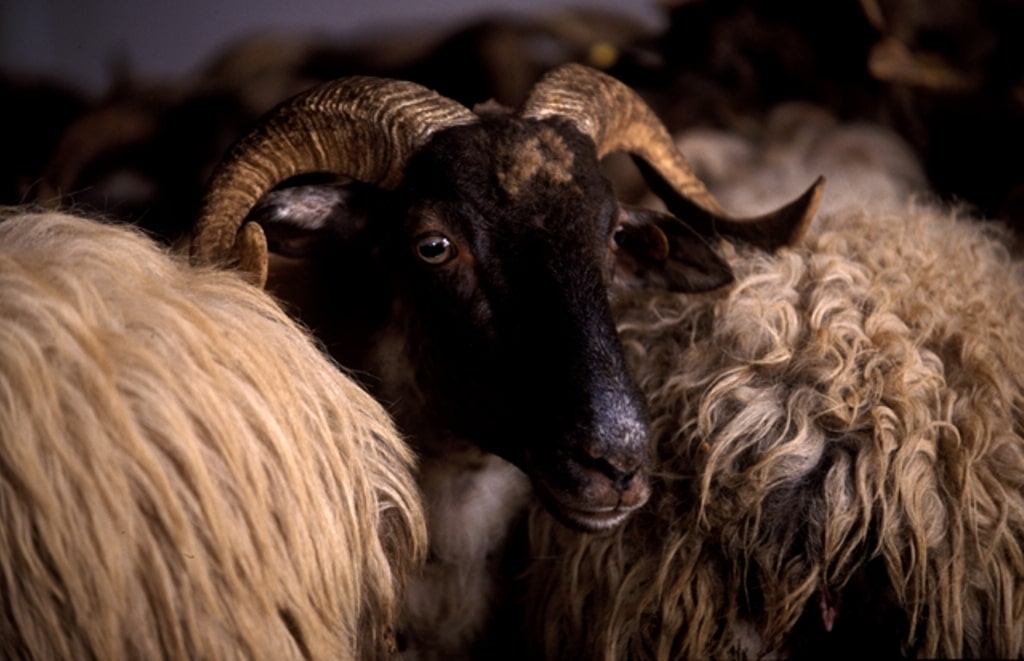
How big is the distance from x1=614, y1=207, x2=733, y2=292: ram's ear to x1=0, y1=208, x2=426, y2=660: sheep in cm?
64

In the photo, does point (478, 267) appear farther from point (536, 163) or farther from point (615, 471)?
point (615, 471)

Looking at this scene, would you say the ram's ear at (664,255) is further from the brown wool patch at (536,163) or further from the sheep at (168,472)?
the sheep at (168,472)

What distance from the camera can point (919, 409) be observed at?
4.29 ft

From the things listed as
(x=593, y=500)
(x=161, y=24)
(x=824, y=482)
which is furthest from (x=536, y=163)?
(x=161, y=24)

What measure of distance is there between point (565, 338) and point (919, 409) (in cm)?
46

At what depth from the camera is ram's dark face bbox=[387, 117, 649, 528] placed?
1.35 meters

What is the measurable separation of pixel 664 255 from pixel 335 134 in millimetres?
555

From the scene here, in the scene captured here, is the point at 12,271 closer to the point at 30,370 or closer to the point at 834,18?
the point at 30,370

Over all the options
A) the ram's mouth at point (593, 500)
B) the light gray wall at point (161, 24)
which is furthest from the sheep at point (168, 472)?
the light gray wall at point (161, 24)

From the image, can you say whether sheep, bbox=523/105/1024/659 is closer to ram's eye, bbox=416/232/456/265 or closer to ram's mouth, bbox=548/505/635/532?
ram's mouth, bbox=548/505/635/532

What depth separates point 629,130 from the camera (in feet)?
5.83

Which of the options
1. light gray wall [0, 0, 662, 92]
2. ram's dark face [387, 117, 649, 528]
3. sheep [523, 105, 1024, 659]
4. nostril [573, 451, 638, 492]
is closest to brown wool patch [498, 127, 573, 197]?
ram's dark face [387, 117, 649, 528]

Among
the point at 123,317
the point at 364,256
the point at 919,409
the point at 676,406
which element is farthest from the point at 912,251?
the point at 123,317

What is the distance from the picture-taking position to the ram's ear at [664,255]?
1615 millimetres
